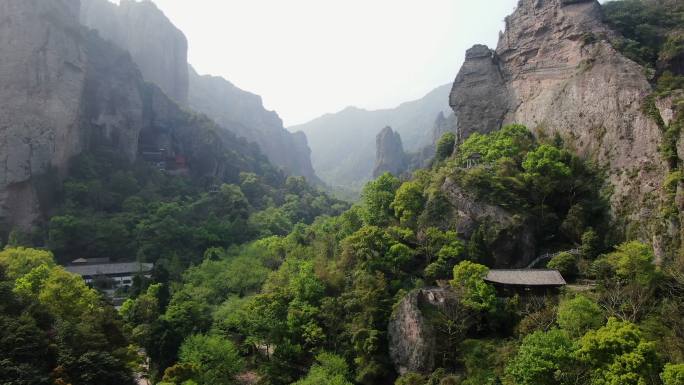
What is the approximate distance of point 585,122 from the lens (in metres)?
39.9

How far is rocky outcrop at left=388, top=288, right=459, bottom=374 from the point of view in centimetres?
2611

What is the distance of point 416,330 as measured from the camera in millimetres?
26562

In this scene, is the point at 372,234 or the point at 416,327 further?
the point at 372,234

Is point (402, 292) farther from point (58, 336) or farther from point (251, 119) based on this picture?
point (251, 119)

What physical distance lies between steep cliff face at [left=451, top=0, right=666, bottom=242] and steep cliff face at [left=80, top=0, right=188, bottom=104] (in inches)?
3117

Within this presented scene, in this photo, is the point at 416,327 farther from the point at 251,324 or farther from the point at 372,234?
the point at 251,324

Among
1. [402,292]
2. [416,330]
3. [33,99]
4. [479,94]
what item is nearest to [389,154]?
[479,94]

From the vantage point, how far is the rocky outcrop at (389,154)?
135m

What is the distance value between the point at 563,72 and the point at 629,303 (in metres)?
28.4

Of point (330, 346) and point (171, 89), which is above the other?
point (171, 89)

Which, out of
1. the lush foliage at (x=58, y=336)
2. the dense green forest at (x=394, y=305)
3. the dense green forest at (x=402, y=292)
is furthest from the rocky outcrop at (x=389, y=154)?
the lush foliage at (x=58, y=336)

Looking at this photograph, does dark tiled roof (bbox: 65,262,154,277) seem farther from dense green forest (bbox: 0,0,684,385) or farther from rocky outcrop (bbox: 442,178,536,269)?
rocky outcrop (bbox: 442,178,536,269)

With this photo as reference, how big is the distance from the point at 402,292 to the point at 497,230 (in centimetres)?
852

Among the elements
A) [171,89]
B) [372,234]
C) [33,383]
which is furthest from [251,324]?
[171,89]
